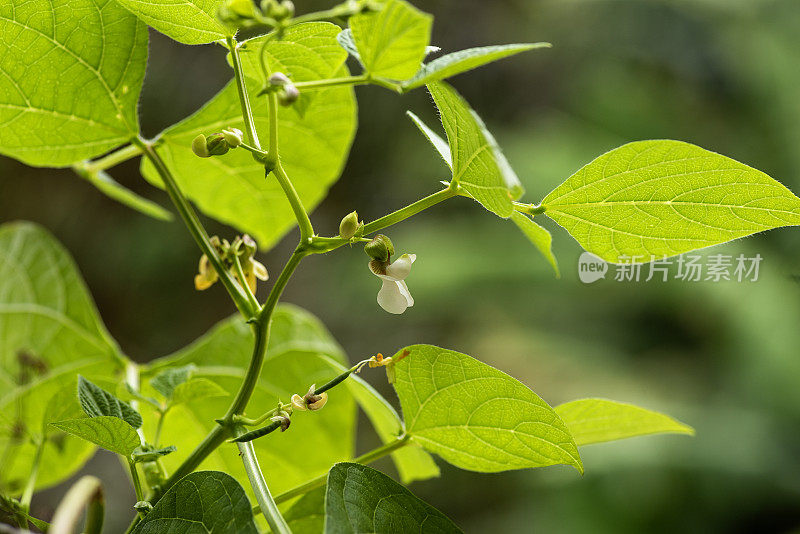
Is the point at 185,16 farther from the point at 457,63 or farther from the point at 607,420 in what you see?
the point at 607,420

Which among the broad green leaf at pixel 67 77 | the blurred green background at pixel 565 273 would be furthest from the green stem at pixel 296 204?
the blurred green background at pixel 565 273

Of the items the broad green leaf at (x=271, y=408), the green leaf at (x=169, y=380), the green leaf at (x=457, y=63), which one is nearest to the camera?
the green leaf at (x=457, y=63)

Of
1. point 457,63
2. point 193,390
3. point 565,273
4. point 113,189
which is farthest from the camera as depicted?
point 565,273

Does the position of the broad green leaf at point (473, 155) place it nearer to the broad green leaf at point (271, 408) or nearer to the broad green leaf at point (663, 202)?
the broad green leaf at point (663, 202)

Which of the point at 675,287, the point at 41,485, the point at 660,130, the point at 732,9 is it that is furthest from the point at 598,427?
the point at 732,9

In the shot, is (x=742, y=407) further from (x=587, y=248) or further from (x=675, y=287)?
(x=587, y=248)

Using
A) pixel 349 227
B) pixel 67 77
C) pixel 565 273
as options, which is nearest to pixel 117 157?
pixel 67 77
